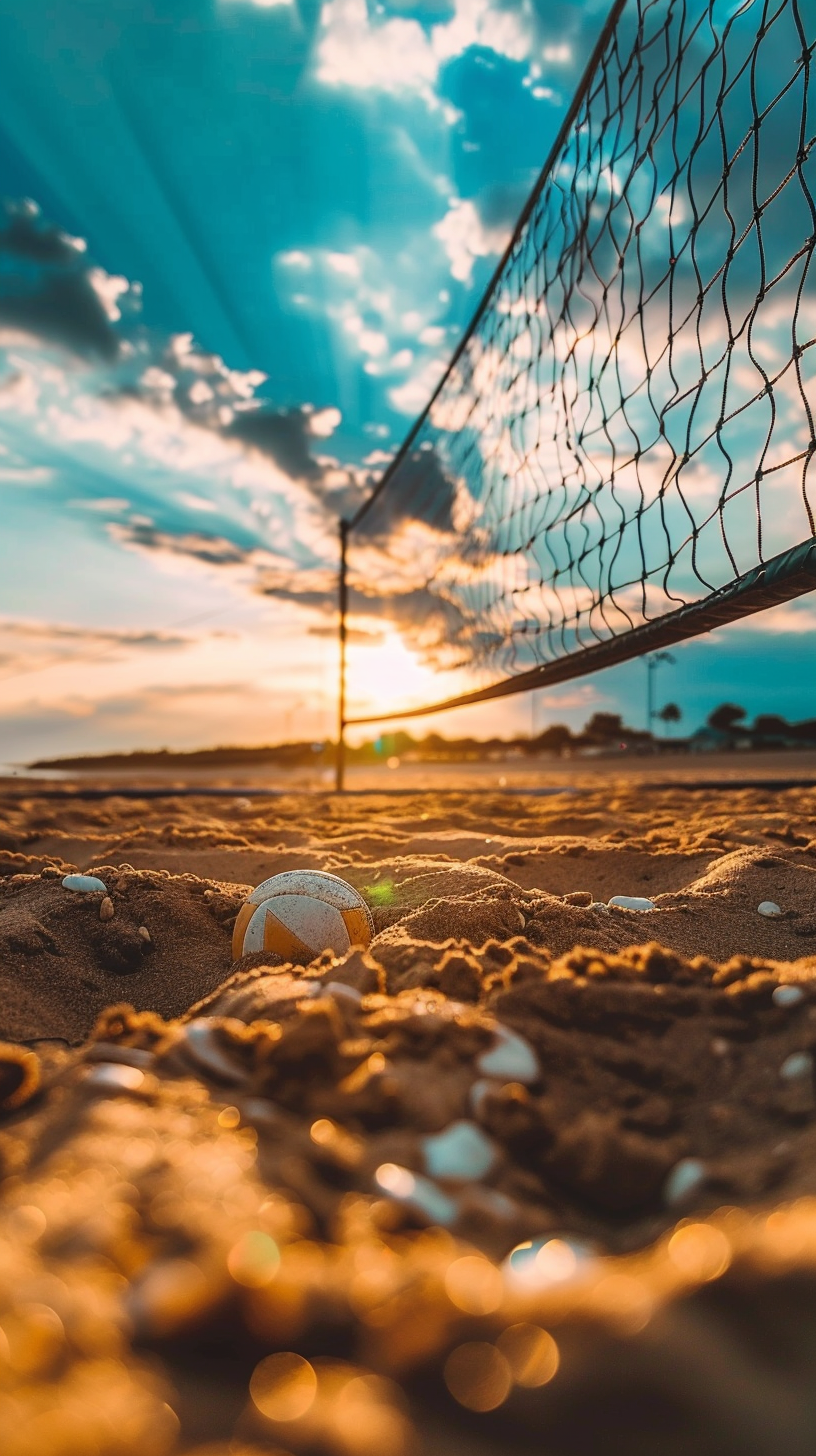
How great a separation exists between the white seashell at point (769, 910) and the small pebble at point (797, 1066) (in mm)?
1415

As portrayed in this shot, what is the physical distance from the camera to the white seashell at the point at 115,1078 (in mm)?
1025

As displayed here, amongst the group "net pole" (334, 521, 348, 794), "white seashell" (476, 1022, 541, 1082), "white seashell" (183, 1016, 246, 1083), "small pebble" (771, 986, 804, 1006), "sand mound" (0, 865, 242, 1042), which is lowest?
"sand mound" (0, 865, 242, 1042)

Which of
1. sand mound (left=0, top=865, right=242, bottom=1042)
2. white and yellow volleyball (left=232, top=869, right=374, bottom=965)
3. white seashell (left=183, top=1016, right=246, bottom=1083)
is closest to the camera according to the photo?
white seashell (left=183, top=1016, right=246, bottom=1083)

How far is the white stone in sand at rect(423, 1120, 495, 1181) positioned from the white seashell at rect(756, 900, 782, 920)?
1700mm

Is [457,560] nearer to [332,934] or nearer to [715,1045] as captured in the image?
[332,934]

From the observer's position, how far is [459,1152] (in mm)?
871

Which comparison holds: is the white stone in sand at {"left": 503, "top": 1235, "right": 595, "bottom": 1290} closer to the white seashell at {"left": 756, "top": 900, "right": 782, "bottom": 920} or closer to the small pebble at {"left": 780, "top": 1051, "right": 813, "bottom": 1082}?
the small pebble at {"left": 780, "top": 1051, "right": 813, "bottom": 1082}

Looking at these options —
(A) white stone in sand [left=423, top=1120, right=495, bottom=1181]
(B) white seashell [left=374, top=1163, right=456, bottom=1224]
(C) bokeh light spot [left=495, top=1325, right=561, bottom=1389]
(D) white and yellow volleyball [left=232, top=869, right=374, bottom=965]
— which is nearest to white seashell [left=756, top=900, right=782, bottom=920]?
(D) white and yellow volleyball [left=232, top=869, right=374, bottom=965]

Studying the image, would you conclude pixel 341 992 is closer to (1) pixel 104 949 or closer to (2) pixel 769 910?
(1) pixel 104 949

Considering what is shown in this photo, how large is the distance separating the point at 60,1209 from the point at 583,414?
3985 millimetres

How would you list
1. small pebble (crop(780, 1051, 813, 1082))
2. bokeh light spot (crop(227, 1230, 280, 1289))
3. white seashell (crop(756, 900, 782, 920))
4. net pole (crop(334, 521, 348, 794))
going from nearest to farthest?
bokeh light spot (crop(227, 1230, 280, 1289)) < small pebble (crop(780, 1051, 813, 1082)) < white seashell (crop(756, 900, 782, 920)) < net pole (crop(334, 521, 348, 794))

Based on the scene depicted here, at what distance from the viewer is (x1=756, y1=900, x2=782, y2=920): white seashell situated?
229cm

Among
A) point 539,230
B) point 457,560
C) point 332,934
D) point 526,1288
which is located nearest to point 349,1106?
point 526,1288

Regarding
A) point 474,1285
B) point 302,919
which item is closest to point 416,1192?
point 474,1285
